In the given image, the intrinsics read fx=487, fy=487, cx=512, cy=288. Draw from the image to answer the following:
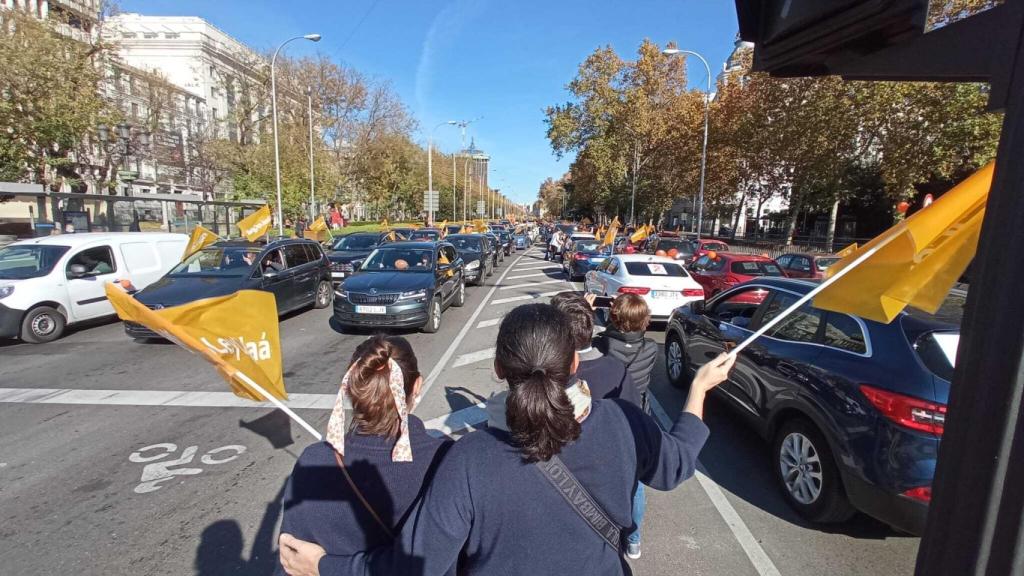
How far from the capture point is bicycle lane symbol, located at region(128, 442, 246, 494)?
3.94 metres

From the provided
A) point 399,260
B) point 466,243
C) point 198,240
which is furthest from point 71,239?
point 466,243

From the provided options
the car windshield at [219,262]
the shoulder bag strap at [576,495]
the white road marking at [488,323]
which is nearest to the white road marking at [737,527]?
the shoulder bag strap at [576,495]

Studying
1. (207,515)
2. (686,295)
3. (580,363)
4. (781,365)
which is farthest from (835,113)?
(207,515)

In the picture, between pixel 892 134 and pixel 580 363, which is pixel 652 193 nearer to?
pixel 892 134

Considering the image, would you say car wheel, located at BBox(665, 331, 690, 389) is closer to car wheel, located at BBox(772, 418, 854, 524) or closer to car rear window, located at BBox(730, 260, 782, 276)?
car wheel, located at BBox(772, 418, 854, 524)

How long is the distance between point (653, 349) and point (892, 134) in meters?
25.8

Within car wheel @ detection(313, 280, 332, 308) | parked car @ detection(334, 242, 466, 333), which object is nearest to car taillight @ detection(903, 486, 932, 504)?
parked car @ detection(334, 242, 466, 333)

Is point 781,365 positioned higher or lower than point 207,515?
higher

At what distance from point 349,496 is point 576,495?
75 centimetres

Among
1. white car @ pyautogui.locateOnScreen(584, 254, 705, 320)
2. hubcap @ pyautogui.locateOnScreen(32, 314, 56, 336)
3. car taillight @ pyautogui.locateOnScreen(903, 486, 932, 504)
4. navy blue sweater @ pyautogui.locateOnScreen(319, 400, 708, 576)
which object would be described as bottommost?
hubcap @ pyautogui.locateOnScreen(32, 314, 56, 336)

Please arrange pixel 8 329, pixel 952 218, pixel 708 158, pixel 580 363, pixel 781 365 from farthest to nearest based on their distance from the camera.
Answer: pixel 708 158 < pixel 8 329 < pixel 781 365 < pixel 580 363 < pixel 952 218

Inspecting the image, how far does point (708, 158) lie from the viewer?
35.2 m

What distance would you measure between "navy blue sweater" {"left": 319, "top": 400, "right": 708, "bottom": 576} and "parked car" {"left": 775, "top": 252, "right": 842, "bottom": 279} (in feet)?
46.4

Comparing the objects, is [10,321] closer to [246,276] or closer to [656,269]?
[246,276]
